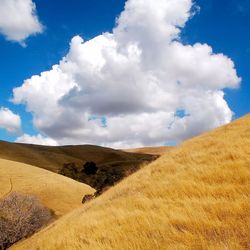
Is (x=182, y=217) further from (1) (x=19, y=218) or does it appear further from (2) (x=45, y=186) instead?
(2) (x=45, y=186)

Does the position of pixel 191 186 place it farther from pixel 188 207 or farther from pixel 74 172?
pixel 74 172

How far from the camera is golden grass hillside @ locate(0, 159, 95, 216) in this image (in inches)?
1821

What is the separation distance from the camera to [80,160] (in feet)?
433

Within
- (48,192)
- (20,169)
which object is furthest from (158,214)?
(20,169)

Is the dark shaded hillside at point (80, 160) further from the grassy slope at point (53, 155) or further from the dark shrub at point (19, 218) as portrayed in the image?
the dark shrub at point (19, 218)

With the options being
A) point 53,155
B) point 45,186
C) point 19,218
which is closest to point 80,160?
point 53,155

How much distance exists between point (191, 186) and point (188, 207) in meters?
2.70

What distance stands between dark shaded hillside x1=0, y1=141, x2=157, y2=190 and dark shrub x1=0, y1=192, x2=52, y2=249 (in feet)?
27.0

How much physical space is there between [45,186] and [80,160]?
8190 cm

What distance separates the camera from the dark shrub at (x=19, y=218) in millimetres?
29734

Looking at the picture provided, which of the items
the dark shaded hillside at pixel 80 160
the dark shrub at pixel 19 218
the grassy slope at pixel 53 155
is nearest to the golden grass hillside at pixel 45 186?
the dark shaded hillside at pixel 80 160

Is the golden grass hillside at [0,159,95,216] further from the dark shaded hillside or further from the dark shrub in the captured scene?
the dark shrub

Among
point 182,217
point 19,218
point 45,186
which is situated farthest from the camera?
point 45,186

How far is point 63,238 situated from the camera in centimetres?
1193
